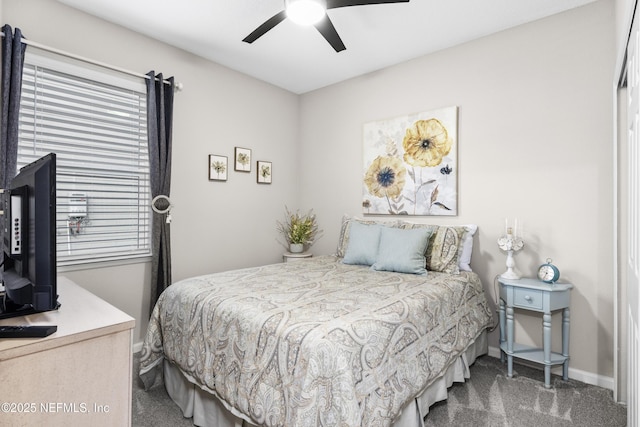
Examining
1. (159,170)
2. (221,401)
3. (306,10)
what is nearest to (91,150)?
(159,170)

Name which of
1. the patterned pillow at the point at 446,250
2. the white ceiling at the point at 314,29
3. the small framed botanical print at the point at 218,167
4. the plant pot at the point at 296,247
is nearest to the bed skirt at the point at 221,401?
the patterned pillow at the point at 446,250

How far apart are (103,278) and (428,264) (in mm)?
2544

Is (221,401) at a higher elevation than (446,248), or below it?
below

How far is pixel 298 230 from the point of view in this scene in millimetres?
3969

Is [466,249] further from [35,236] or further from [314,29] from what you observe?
[35,236]

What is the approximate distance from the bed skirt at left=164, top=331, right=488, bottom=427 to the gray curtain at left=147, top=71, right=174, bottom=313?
81cm

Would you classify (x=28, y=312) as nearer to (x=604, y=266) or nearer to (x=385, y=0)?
(x=385, y=0)

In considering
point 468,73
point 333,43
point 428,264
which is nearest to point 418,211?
point 428,264

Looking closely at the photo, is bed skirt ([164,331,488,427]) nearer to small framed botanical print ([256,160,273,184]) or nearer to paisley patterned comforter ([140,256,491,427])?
paisley patterned comforter ([140,256,491,427])

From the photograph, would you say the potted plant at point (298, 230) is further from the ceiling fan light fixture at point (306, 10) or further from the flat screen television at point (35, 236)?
the flat screen television at point (35, 236)

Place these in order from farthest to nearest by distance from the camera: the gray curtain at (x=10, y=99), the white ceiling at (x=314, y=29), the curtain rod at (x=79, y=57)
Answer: the white ceiling at (x=314, y=29), the curtain rod at (x=79, y=57), the gray curtain at (x=10, y=99)

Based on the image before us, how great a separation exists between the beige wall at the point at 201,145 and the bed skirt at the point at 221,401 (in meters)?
0.98

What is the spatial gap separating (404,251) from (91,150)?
2.50 m

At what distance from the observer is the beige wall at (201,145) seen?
8.39 ft
